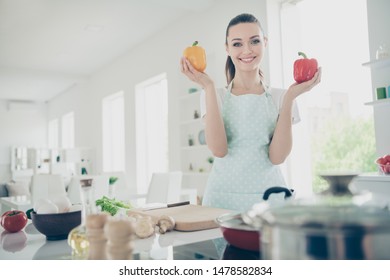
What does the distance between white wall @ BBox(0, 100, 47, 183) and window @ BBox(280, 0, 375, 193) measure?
7563 millimetres

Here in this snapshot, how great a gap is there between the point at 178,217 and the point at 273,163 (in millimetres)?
439

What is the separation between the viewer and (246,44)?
1.13m

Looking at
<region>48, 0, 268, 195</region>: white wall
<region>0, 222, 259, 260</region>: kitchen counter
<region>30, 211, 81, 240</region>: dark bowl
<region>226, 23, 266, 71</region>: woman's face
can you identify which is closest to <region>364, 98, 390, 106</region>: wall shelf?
<region>48, 0, 268, 195</region>: white wall

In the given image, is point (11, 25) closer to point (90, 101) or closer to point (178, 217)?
point (90, 101)

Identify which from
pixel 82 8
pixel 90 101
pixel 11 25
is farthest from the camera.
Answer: pixel 90 101

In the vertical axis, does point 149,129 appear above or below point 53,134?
below

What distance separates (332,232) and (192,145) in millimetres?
3519

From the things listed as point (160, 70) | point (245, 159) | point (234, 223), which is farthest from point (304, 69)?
point (160, 70)

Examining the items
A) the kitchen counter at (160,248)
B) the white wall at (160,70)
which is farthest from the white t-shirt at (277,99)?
the white wall at (160,70)

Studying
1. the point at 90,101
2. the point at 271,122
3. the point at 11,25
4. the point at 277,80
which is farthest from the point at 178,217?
the point at 90,101

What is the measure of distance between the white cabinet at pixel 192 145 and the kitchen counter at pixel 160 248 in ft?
9.30

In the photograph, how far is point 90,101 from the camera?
661 centimetres

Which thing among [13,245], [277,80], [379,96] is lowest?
[13,245]

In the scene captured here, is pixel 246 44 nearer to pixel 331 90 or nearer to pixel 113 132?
pixel 331 90
